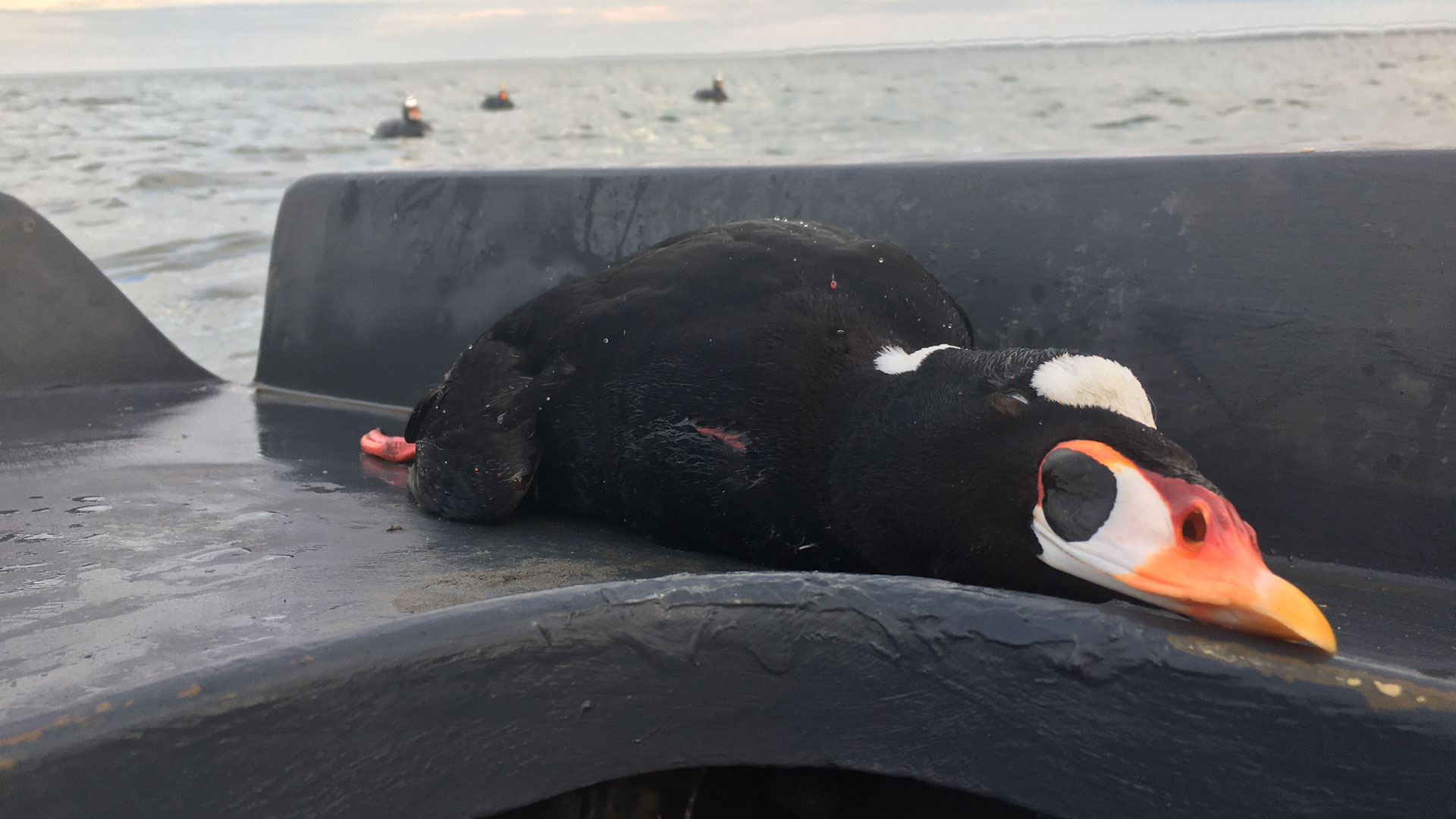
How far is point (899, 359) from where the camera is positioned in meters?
1.89

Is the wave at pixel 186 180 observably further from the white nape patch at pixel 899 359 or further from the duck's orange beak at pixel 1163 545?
the duck's orange beak at pixel 1163 545

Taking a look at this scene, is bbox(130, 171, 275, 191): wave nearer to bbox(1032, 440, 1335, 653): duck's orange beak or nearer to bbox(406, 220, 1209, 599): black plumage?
bbox(406, 220, 1209, 599): black plumage

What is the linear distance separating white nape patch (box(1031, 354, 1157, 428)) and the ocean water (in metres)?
1.35

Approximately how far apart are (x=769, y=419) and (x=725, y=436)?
0.09 metres

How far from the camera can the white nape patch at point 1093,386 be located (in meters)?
1.51

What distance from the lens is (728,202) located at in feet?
10.3

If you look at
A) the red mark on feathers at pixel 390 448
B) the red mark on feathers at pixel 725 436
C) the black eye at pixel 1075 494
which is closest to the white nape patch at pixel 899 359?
the red mark on feathers at pixel 725 436

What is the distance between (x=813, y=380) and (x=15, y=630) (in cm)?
125

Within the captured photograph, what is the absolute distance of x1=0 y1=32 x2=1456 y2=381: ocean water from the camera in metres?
6.84

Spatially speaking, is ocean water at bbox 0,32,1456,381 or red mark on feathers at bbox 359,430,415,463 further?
ocean water at bbox 0,32,1456,381

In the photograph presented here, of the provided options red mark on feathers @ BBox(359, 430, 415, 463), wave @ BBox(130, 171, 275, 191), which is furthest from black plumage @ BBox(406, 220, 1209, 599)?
wave @ BBox(130, 171, 275, 191)

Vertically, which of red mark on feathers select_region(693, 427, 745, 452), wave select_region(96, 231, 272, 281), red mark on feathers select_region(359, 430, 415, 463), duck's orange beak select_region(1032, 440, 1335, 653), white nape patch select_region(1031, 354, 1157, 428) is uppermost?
white nape patch select_region(1031, 354, 1157, 428)

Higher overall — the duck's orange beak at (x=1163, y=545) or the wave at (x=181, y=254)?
the duck's orange beak at (x=1163, y=545)

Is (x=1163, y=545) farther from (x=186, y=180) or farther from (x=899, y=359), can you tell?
(x=186, y=180)
